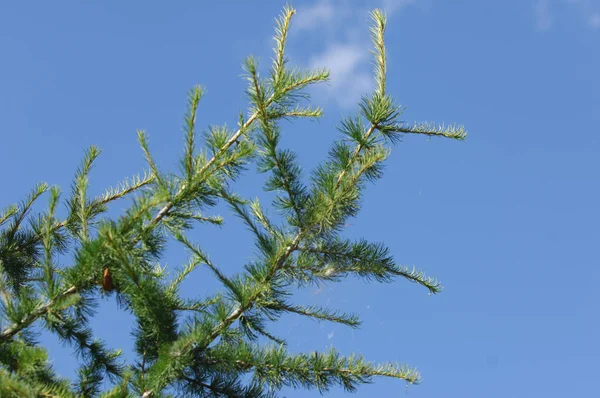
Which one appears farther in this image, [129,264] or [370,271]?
[370,271]

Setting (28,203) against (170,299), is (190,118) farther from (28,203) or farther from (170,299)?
(28,203)

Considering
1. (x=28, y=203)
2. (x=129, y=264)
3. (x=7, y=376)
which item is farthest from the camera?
(x=28, y=203)

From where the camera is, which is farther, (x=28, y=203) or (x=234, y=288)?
(x=28, y=203)

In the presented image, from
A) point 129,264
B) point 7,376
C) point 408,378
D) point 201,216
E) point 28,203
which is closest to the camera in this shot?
point 7,376

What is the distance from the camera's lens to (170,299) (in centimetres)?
354

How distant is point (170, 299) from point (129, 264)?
48 cm

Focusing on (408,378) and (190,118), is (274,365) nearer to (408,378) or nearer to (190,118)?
(408,378)

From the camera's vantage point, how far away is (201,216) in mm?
3840

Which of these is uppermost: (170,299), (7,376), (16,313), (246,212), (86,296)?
(246,212)

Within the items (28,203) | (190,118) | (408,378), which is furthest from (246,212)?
(28,203)

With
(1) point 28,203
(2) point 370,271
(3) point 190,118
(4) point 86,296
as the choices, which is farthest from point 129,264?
(1) point 28,203

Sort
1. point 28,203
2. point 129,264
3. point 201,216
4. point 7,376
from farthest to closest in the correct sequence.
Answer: point 28,203, point 201,216, point 129,264, point 7,376

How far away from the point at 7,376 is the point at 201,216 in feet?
4.19

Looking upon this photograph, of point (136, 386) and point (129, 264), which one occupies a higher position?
point (129, 264)
